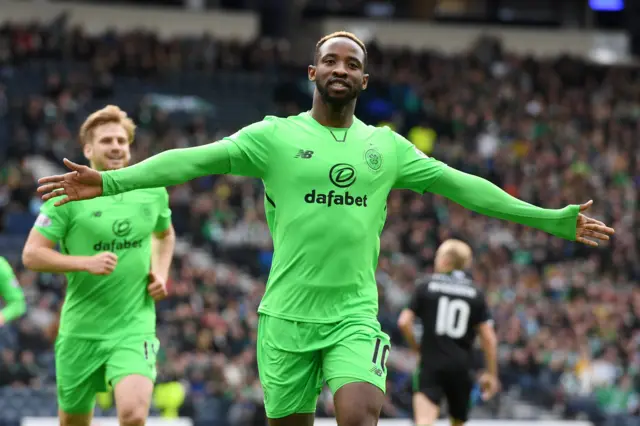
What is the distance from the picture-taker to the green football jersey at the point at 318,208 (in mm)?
6160

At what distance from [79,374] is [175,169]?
2.35 m

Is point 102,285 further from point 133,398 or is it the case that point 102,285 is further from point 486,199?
point 486,199

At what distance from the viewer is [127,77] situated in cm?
2686

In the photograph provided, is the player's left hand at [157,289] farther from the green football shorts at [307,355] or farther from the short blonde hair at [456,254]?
the short blonde hair at [456,254]

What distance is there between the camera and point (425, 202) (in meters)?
24.9

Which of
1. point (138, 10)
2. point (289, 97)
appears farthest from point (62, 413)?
point (138, 10)

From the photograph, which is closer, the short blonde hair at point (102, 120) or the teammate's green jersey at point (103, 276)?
the teammate's green jersey at point (103, 276)

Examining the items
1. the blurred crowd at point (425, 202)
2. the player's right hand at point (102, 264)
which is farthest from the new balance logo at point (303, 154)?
the blurred crowd at point (425, 202)

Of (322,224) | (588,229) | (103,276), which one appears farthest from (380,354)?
(103,276)

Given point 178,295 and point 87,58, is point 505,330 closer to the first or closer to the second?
point 178,295

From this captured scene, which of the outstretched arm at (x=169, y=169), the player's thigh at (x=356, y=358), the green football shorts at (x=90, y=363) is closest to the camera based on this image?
the outstretched arm at (x=169, y=169)

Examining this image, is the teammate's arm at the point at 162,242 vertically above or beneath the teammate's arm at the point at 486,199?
beneath

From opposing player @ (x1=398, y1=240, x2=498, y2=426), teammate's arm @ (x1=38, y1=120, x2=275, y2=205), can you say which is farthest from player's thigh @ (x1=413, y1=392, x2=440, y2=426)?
teammate's arm @ (x1=38, y1=120, x2=275, y2=205)

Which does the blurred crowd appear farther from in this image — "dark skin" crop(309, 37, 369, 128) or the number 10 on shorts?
"dark skin" crop(309, 37, 369, 128)
